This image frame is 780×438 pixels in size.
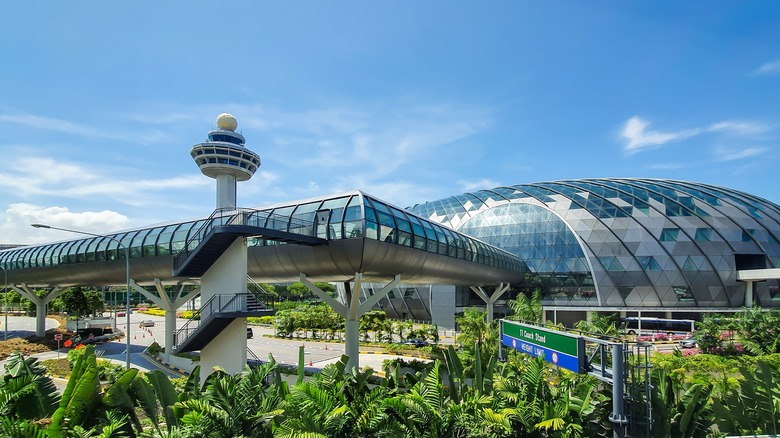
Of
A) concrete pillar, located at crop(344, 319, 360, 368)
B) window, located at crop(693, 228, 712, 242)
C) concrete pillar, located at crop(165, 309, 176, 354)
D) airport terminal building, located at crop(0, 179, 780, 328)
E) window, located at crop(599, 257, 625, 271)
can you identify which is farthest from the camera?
window, located at crop(599, 257, 625, 271)

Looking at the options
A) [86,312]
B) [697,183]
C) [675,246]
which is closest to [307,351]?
[86,312]

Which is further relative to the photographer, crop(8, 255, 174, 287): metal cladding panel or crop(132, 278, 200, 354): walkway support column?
crop(132, 278, 200, 354): walkway support column

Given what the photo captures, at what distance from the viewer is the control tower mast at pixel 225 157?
79188 mm

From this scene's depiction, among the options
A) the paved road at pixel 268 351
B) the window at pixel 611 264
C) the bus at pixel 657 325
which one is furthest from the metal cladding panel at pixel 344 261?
the bus at pixel 657 325

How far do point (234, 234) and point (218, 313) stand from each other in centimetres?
348

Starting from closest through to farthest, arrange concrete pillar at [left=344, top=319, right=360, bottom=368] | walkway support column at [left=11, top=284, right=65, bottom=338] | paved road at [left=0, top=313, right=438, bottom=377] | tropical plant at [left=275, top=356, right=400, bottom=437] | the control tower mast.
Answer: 1. tropical plant at [left=275, top=356, right=400, bottom=437]
2. concrete pillar at [left=344, top=319, right=360, bottom=368]
3. paved road at [left=0, top=313, right=438, bottom=377]
4. walkway support column at [left=11, top=284, right=65, bottom=338]
5. the control tower mast

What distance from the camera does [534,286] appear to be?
55719 mm

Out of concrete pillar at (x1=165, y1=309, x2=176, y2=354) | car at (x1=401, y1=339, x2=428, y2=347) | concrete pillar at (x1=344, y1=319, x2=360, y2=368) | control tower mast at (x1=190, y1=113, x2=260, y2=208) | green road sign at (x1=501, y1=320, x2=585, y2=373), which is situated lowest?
car at (x1=401, y1=339, x2=428, y2=347)

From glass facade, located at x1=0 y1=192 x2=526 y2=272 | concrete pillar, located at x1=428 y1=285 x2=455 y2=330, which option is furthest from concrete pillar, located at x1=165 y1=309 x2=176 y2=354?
concrete pillar, located at x1=428 y1=285 x2=455 y2=330

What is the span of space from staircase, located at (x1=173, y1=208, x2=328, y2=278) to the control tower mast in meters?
57.4

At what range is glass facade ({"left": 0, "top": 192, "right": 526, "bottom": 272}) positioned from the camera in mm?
20625

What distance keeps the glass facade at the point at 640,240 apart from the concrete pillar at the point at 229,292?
144ft

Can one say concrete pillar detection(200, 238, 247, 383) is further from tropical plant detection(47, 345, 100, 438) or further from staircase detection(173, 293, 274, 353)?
tropical plant detection(47, 345, 100, 438)

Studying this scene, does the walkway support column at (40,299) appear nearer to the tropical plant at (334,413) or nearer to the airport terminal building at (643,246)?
the airport terminal building at (643,246)
